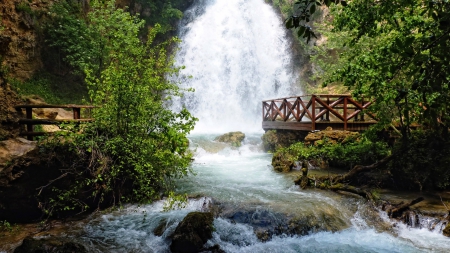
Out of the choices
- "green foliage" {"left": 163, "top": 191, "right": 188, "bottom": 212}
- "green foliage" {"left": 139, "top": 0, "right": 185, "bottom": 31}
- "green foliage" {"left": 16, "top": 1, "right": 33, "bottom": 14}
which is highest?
"green foliage" {"left": 139, "top": 0, "right": 185, "bottom": 31}

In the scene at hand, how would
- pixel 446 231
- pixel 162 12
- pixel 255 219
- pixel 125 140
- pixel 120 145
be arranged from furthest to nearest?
1. pixel 162 12
2. pixel 125 140
3. pixel 120 145
4. pixel 255 219
5. pixel 446 231

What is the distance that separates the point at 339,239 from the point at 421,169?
10.5 feet

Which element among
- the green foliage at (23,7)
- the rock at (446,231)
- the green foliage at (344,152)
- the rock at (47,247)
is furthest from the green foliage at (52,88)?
the rock at (446,231)

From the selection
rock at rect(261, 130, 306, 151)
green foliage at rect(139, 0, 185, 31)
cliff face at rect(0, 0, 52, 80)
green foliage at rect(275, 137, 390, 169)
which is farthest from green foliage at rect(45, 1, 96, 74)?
green foliage at rect(139, 0, 185, 31)

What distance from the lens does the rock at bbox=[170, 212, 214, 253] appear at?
15.9 ft

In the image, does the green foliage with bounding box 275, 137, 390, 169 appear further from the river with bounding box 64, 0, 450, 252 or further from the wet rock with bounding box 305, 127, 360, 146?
the river with bounding box 64, 0, 450, 252

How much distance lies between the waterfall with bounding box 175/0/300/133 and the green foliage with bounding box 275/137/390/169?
1012 centimetres

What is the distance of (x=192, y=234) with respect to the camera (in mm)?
4941

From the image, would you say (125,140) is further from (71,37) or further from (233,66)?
(233,66)

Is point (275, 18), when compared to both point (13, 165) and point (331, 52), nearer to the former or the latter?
point (331, 52)

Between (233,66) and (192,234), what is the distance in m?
18.2

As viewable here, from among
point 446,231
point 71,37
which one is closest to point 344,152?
point 446,231

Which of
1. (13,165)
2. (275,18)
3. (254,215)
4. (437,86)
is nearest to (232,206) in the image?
(254,215)

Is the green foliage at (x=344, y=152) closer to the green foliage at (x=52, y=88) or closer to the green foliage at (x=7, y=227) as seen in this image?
the green foliage at (x=7, y=227)
